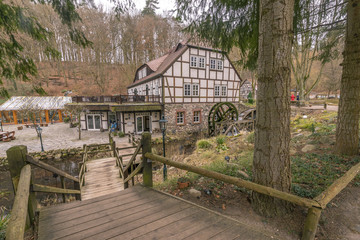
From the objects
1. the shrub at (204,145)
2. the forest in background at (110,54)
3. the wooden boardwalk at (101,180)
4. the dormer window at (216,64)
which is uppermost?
the forest in background at (110,54)

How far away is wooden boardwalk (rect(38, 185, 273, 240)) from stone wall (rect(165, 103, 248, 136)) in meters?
12.2

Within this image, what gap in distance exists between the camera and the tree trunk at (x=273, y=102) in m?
2.05

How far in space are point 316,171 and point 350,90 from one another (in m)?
2.26

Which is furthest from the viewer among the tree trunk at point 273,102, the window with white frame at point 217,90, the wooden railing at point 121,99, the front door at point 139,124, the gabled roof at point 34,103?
the gabled roof at point 34,103

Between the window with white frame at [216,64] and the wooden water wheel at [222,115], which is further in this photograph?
the window with white frame at [216,64]

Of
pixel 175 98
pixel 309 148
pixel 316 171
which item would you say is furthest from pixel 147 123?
pixel 316 171

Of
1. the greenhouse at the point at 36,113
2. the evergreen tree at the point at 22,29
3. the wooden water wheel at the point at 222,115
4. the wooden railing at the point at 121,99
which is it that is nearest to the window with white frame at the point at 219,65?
the wooden water wheel at the point at 222,115

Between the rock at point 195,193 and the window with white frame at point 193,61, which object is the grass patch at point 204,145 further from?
the window with white frame at point 193,61

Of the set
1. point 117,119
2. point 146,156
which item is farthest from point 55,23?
point 146,156

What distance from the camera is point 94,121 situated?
16141mm

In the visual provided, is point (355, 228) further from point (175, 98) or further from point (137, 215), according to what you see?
point (175, 98)

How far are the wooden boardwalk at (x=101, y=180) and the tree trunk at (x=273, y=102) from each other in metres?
5.01

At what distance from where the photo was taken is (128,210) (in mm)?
2180

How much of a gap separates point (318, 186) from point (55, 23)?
24266mm
